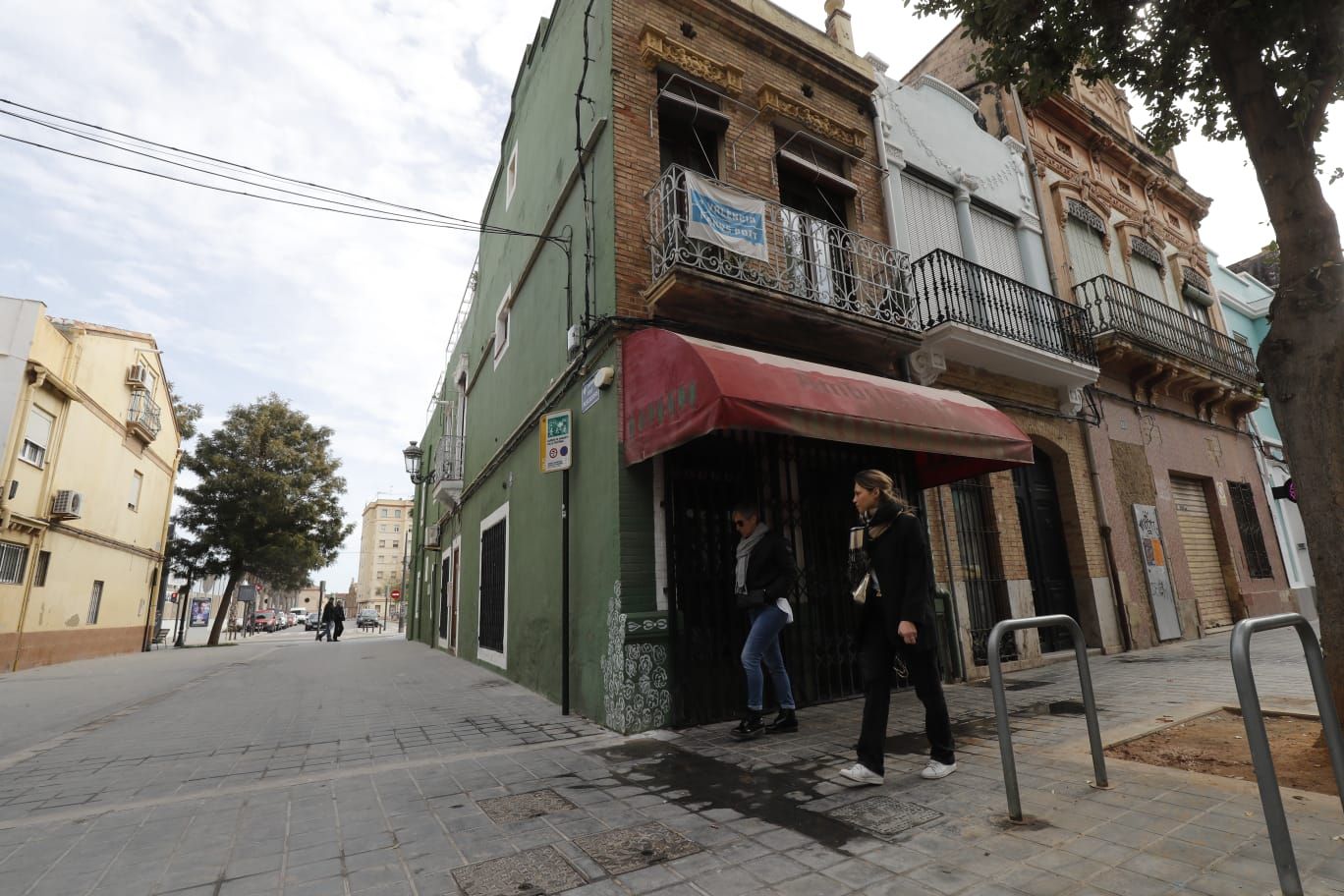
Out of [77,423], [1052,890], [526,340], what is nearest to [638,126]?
[526,340]

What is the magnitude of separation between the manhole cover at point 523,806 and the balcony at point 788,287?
14.9 ft

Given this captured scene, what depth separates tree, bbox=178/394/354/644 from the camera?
2428 cm

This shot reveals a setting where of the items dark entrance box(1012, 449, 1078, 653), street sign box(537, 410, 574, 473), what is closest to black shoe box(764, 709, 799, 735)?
street sign box(537, 410, 574, 473)

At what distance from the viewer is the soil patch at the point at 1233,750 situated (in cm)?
352

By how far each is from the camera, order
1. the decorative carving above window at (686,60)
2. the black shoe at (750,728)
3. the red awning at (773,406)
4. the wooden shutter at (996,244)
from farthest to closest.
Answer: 1. the wooden shutter at (996,244)
2. the decorative carving above window at (686,60)
3. the black shoe at (750,728)
4. the red awning at (773,406)

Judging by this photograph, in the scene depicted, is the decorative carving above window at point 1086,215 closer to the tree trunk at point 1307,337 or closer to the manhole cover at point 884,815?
the tree trunk at point 1307,337

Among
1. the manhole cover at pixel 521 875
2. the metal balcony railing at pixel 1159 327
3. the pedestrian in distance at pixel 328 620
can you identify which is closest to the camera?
the manhole cover at pixel 521 875

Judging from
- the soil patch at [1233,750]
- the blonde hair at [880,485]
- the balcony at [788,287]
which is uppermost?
the balcony at [788,287]

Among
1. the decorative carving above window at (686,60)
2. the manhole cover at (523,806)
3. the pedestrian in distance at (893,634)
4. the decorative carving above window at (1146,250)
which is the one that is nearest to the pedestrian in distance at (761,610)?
the pedestrian in distance at (893,634)

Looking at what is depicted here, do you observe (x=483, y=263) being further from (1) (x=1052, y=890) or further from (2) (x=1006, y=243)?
(1) (x=1052, y=890)

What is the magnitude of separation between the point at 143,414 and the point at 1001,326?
79.8 ft

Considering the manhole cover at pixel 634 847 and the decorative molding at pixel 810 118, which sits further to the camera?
the decorative molding at pixel 810 118

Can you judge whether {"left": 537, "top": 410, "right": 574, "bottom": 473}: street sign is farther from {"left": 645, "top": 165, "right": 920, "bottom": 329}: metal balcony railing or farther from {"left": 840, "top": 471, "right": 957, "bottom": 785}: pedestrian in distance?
{"left": 840, "top": 471, "right": 957, "bottom": 785}: pedestrian in distance

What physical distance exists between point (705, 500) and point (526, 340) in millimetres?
5146
